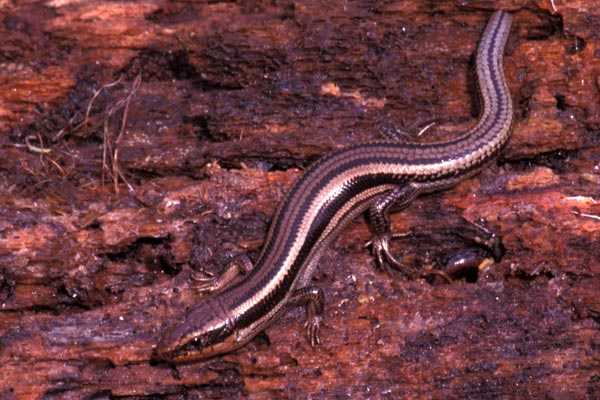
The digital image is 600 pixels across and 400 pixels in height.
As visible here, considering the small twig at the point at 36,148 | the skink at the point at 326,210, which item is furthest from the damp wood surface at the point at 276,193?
the skink at the point at 326,210

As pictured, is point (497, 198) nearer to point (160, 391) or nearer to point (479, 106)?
point (479, 106)

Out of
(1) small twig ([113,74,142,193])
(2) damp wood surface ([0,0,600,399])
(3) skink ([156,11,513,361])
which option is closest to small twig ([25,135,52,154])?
(2) damp wood surface ([0,0,600,399])

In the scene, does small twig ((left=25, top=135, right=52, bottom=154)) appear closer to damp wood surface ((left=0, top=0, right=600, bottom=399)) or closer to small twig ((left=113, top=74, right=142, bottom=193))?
damp wood surface ((left=0, top=0, right=600, bottom=399))

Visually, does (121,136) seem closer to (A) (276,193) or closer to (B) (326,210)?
(A) (276,193)

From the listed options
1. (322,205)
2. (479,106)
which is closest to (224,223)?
(322,205)

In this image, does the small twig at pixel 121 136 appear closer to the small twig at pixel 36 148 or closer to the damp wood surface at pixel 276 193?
the damp wood surface at pixel 276 193
